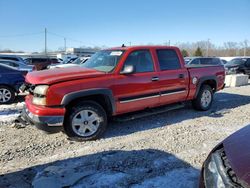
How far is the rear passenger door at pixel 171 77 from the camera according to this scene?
6824 millimetres

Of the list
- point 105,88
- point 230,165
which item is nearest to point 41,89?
point 105,88

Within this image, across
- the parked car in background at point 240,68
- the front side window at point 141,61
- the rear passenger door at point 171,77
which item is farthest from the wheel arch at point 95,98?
the parked car in background at point 240,68

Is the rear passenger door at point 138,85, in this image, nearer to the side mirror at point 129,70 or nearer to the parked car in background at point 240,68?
the side mirror at point 129,70

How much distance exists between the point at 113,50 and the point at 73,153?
110 inches

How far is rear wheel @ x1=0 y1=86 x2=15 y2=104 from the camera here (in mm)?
9844

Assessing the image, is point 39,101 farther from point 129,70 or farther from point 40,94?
point 129,70

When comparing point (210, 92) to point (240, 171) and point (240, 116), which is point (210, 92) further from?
point (240, 171)

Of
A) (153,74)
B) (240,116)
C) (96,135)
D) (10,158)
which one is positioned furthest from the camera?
(240,116)

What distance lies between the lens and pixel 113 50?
676 cm

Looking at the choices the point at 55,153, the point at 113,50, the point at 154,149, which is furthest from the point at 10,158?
the point at 113,50

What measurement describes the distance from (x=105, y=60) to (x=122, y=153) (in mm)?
2422

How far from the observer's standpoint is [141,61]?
6.53 m

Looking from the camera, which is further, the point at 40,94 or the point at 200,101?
the point at 200,101

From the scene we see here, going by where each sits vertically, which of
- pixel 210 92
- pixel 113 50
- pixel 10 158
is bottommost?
pixel 10 158
